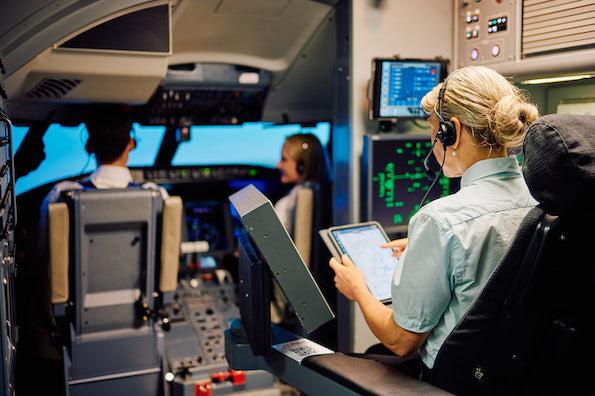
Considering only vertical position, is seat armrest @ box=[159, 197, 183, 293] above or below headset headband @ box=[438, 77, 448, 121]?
below

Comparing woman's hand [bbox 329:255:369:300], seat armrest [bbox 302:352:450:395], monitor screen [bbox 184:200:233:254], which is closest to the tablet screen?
woman's hand [bbox 329:255:369:300]

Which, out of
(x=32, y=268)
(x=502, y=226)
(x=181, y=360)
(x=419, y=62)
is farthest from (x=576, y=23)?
(x=32, y=268)

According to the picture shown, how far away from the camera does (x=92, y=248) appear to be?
2.97 metres

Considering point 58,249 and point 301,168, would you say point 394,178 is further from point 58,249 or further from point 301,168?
point 58,249

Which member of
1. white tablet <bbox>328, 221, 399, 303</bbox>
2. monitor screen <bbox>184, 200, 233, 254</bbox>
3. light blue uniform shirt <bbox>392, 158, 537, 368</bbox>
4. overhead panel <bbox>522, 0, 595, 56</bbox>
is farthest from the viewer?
monitor screen <bbox>184, 200, 233, 254</bbox>

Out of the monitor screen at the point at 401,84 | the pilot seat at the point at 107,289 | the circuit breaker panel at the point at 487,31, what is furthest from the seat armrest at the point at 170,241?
the circuit breaker panel at the point at 487,31

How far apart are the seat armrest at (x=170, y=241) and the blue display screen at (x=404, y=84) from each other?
1.11m

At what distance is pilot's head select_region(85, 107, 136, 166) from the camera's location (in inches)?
134

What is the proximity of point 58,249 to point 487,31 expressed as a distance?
222 cm

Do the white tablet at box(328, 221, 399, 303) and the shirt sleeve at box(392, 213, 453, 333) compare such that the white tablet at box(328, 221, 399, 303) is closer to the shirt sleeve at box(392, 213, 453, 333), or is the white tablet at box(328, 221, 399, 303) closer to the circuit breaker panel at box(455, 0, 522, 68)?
the shirt sleeve at box(392, 213, 453, 333)

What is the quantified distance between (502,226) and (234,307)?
2559 mm

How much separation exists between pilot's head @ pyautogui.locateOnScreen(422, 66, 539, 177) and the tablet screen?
2.24 ft

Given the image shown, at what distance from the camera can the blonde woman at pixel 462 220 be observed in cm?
160

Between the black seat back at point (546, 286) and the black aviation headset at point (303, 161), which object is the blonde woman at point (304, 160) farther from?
the black seat back at point (546, 286)
